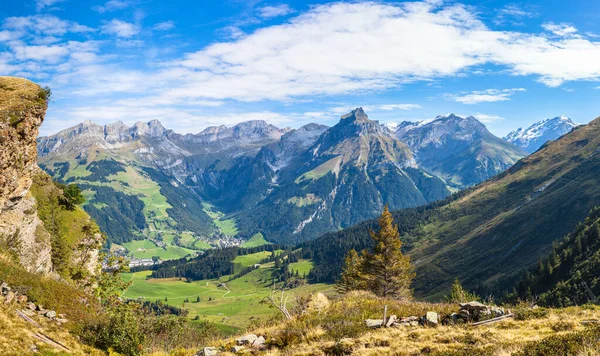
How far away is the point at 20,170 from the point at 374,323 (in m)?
49.2

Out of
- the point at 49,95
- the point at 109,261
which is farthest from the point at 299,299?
the point at 49,95

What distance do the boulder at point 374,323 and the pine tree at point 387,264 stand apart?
133ft

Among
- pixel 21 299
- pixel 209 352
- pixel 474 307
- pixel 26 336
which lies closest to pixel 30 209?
pixel 21 299

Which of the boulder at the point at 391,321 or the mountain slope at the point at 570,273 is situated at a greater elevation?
the boulder at the point at 391,321

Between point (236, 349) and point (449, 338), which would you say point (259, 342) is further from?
point (449, 338)

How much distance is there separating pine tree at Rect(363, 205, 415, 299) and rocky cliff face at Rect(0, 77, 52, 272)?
5475 centimetres

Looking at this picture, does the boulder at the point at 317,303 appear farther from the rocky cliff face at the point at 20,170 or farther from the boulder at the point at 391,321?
the rocky cliff face at the point at 20,170

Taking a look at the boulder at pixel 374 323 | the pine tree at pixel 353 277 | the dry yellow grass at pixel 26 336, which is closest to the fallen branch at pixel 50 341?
the dry yellow grass at pixel 26 336

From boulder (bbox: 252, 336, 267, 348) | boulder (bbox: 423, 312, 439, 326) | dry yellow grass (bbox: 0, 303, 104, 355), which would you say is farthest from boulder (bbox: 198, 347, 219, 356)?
boulder (bbox: 423, 312, 439, 326)

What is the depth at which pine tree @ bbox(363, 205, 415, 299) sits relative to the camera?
65062 millimetres

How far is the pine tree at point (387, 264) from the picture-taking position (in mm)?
65062

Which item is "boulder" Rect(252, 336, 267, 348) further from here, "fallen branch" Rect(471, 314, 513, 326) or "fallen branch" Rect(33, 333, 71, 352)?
"fallen branch" Rect(471, 314, 513, 326)

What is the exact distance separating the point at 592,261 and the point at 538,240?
260 feet

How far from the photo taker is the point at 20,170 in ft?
152
